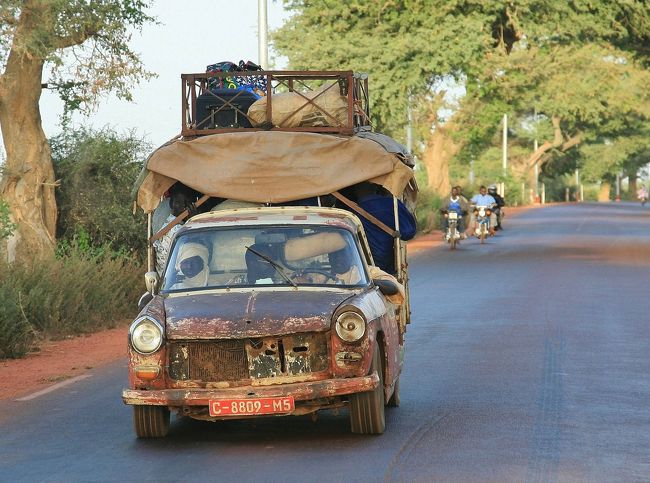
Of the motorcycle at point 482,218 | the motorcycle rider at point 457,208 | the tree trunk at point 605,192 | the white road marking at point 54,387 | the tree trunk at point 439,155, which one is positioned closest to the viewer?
the white road marking at point 54,387

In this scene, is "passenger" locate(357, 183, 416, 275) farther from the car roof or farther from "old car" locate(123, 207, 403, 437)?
"old car" locate(123, 207, 403, 437)

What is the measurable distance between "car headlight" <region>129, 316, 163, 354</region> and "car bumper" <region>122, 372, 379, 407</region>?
1.02 feet

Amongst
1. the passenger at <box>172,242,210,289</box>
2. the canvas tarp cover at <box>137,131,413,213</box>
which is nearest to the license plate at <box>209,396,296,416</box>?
the passenger at <box>172,242,210,289</box>

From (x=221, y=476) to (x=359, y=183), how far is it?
15.8ft

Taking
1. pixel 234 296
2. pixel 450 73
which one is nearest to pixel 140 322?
pixel 234 296

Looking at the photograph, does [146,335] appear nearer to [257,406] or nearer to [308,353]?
[257,406]

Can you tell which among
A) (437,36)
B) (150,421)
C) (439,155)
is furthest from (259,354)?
(439,155)

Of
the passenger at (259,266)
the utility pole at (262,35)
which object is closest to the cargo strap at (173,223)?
the passenger at (259,266)

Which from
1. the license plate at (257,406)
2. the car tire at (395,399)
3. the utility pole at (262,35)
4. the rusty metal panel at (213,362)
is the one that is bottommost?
the car tire at (395,399)

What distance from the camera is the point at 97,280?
20.3 m

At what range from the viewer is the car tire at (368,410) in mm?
9461

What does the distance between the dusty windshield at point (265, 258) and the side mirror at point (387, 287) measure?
12cm

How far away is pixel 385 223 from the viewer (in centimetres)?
1266

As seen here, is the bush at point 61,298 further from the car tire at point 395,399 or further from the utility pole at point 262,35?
the utility pole at point 262,35
